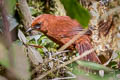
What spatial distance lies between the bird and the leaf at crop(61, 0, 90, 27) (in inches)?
107

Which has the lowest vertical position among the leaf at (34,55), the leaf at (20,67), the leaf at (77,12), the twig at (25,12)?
the leaf at (34,55)

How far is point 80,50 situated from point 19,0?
90cm

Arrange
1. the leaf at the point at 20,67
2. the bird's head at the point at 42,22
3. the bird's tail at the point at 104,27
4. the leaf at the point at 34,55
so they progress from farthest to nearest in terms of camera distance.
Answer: the bird's tail at the point at 104,27
the bird's head at the point at 42,22
the leaf at the point at 34,55
the leaf at the point at 20,67

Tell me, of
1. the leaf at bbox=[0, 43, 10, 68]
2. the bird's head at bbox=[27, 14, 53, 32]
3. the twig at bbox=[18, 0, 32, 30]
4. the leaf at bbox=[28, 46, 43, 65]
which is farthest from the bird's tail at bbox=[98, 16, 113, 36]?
the leaf at bbox=[0, 43, 10, 68]

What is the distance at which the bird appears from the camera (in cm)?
355

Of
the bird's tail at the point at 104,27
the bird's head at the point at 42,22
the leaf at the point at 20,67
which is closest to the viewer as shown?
the leaf at the point at 20,67

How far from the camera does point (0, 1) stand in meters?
0.51

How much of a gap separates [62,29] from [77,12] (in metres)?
3.10

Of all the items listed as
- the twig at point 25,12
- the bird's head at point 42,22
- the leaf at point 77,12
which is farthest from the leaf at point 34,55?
the leaf at point 77,12

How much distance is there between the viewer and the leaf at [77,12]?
0.64m

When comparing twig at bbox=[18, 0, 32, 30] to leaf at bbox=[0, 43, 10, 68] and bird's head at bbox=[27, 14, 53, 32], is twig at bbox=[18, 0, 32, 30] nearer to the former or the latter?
bird's head at bbox=[27, 14, 53, 32]

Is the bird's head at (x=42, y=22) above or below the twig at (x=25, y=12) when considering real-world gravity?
below

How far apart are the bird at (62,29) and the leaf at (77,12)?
2727mm

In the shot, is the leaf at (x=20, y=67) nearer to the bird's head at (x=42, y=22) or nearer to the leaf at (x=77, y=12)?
the leaf at (x=77, y=12)
